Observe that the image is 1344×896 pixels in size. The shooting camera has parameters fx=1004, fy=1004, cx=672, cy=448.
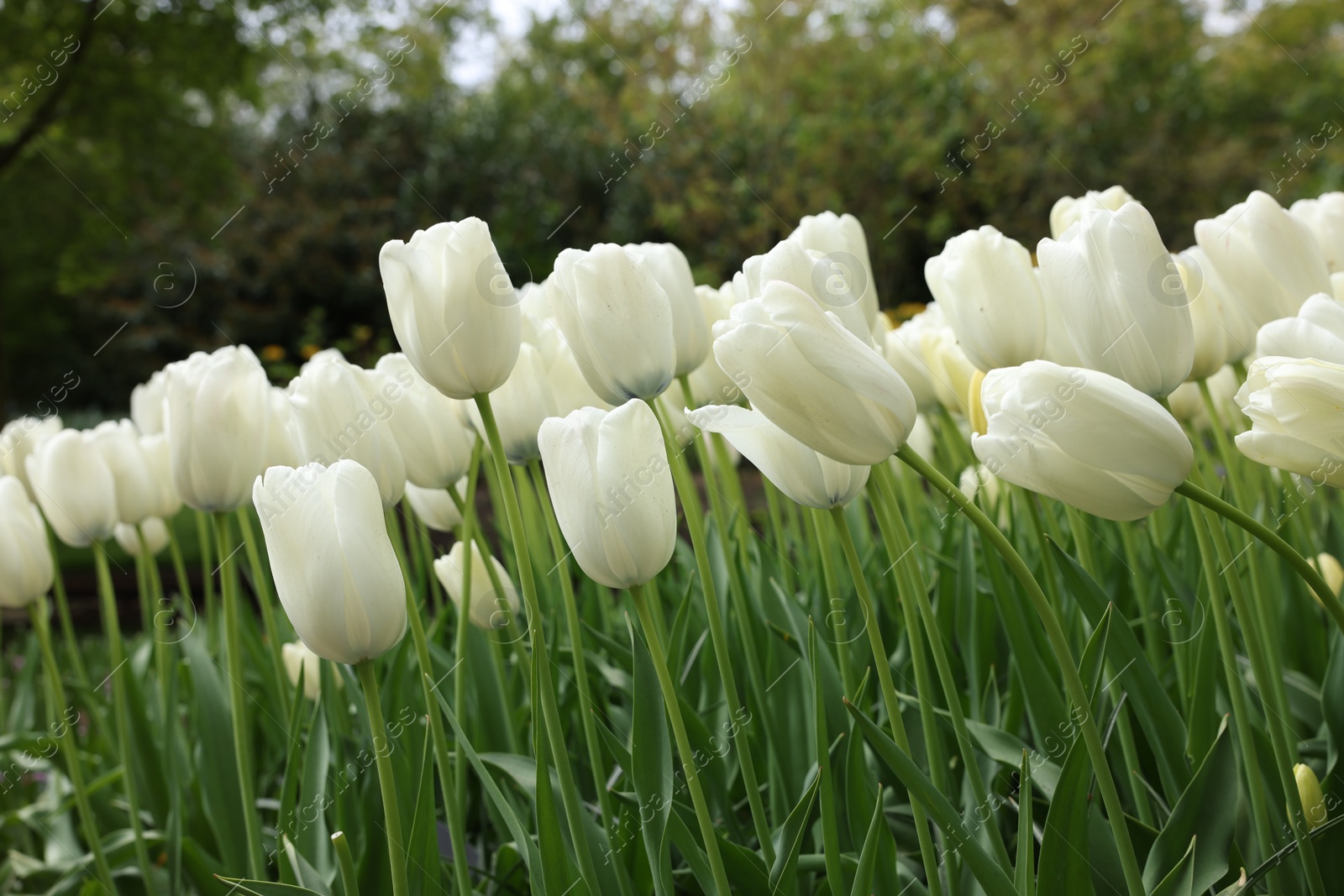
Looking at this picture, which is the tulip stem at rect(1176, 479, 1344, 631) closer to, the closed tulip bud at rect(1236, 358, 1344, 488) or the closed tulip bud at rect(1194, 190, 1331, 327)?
the closed tulip bud at rect(1236, 358, 1344, 488)

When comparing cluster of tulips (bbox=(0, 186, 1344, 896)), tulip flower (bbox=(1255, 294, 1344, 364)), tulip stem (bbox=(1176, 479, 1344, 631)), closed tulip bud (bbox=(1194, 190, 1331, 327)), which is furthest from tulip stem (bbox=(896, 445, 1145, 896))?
closed tulip bud (bbox=(1194, 190, 1331, 327))

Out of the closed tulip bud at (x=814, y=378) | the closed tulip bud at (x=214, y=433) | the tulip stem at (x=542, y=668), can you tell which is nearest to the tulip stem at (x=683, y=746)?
the tulip stem at (x=542, y=668)

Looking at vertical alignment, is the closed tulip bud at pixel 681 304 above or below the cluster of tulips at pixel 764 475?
above

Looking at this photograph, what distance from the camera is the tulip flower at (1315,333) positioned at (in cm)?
93

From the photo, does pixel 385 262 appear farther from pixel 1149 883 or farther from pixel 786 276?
pixel 1149 883

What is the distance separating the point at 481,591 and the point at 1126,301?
99cm

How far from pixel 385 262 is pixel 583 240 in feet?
38.1

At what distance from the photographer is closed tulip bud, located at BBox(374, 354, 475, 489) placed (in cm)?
132

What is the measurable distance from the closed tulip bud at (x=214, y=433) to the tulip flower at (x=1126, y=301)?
102 centimetres

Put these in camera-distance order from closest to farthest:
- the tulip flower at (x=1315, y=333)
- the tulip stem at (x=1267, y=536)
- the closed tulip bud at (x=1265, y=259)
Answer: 1. the tulip stem at (x=1267, y=536)
2. the tulip flower at (x=1315, y=333)
3. the closed tulip bud at (x=1265, y=259)

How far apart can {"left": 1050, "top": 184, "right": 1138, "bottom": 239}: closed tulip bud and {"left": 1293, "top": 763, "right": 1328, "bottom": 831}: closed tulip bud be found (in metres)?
0.67

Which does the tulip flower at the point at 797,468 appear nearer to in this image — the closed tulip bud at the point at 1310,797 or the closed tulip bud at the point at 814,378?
the closed tulip bud at the point at 814,378

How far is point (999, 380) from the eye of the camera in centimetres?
82

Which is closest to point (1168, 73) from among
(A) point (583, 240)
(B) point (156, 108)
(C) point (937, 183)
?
(C) point (937, 183)
